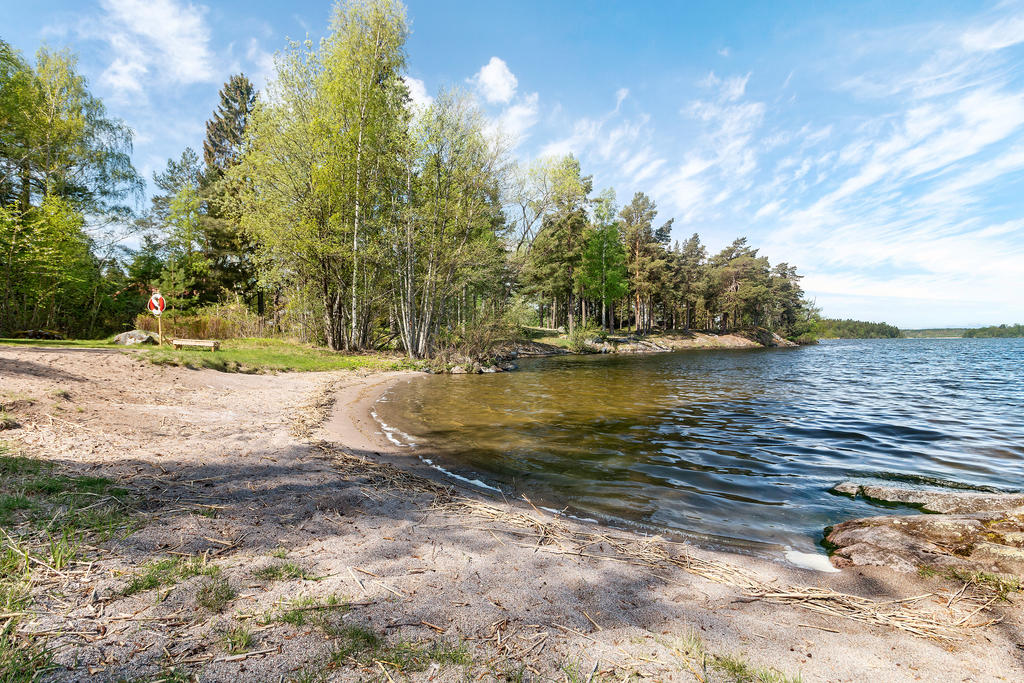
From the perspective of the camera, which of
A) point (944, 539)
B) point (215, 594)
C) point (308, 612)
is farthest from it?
point (944, 539)

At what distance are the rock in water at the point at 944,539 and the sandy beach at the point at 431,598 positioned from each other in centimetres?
33

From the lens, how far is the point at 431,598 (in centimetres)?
266

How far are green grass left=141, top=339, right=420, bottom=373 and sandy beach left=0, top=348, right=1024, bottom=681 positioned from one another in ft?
27.7

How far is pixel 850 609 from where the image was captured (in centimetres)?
297

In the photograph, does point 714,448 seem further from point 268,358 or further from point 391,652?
point 268,358

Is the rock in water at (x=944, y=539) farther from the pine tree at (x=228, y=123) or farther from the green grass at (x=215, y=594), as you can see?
the pine tree at (x=228, y=123)

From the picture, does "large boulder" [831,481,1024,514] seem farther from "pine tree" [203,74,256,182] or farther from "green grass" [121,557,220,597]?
"pine tree" [203,74,256,182]

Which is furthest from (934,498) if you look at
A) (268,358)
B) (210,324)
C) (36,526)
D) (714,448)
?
(210,324)

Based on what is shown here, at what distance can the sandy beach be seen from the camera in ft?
6.63

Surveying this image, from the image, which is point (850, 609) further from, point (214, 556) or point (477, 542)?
point (214, 556)

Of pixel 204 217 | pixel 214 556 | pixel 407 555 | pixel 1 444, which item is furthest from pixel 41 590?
pixel 204 217

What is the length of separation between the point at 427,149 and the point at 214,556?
23817mm

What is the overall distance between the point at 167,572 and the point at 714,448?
8.21 metres

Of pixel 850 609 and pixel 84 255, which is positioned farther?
pixel 84 255
